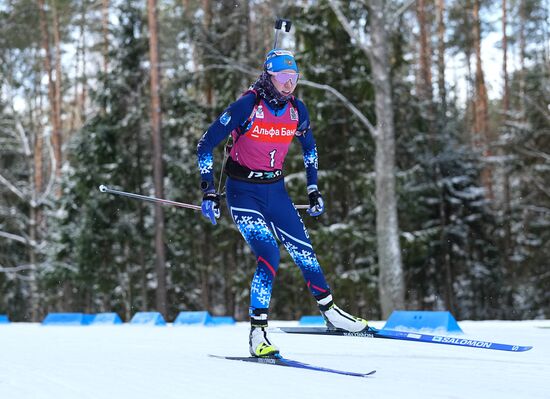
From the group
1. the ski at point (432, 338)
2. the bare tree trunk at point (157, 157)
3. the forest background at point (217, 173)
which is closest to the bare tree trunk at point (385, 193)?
the forest background at point (217, 173)

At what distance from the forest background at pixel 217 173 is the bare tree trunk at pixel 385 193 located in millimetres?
4603

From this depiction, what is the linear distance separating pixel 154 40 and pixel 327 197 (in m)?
6.59

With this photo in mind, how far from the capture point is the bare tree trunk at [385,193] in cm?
1183

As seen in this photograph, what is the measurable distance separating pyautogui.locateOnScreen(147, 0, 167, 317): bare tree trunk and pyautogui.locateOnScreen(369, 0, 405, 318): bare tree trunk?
346 inches

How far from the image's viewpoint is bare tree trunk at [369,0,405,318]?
11828mm

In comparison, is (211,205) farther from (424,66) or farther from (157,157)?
(424,66)

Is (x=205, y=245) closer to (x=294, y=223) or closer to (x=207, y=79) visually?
(x=207, y=79)

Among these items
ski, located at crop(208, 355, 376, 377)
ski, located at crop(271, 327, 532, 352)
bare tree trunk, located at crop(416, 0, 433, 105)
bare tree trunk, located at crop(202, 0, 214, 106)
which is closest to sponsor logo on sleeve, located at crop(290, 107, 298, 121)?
ski, located at crop(271, 327, 532, 352)

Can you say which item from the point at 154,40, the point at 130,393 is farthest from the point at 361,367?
the point at 154,40

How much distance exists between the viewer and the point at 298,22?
58.0 ft

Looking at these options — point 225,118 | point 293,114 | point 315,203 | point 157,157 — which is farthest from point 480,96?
point 225,118

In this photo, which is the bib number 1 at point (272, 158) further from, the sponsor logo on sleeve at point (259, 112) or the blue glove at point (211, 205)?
the blue glove at point (211, 205)

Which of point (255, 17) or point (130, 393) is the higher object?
point (255, 17)

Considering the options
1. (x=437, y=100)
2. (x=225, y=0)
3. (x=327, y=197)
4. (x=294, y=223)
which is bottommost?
(x=294, y=223)
